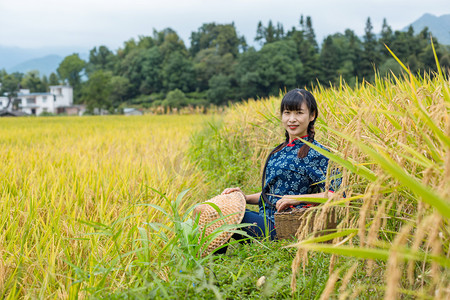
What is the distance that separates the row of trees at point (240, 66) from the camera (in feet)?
135

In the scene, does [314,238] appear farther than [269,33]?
No

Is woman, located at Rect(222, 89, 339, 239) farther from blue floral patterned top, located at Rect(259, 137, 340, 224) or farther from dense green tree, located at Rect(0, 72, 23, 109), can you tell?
dense green tree, located at Rect(0, 72, 23, 109)

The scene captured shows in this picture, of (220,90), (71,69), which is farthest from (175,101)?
(71,69)

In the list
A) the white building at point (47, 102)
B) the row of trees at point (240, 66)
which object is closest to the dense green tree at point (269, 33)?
the row of trees at point (240, 66)

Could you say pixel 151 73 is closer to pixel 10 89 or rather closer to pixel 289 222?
pixel 10 89

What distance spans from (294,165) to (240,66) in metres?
42.5

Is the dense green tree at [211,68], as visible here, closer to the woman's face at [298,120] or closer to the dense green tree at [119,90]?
the dense green tree at [119,90]

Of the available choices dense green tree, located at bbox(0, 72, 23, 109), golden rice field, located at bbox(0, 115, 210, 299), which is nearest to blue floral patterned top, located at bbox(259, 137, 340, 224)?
golden rice field, located at bbox(0, 115, 210, 299)

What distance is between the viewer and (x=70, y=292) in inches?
54.3

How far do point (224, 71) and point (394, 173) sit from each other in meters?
50.4

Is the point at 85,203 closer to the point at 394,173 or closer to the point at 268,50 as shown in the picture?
the point at 394,173

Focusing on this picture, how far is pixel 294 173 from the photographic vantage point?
2.13m

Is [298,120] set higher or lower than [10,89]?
lower

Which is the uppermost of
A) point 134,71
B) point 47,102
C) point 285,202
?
point 134,71
